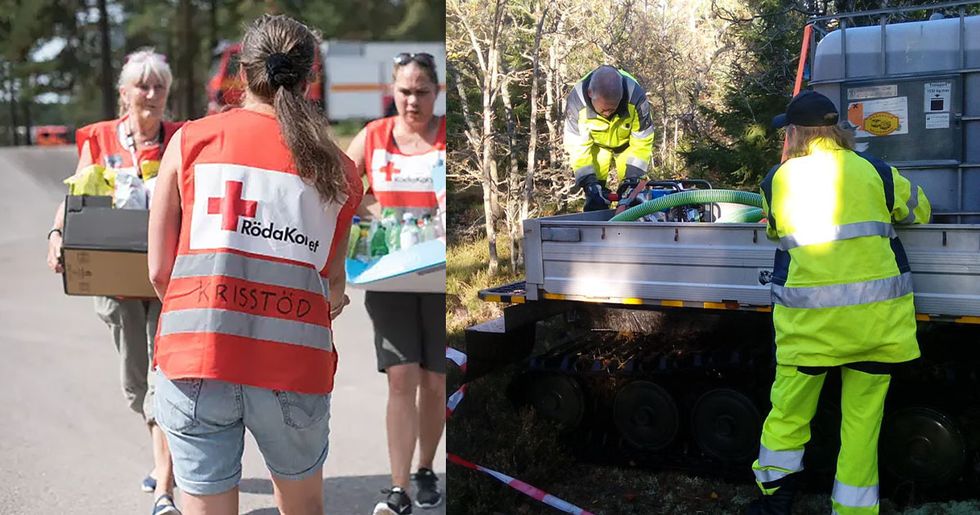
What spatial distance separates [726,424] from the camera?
3883mm

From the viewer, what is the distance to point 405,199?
4684mm

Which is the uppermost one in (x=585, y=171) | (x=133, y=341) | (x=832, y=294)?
(x=585, y=171)

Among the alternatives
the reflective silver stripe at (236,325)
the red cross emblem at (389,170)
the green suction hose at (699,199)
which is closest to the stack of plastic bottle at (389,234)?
the red cross emblem at (389,170)

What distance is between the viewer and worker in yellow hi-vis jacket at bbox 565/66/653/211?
11.7 feet

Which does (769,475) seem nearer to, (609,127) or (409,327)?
(609,127)

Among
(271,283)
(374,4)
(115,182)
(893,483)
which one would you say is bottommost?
(893,483)

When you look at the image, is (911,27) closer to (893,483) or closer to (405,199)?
(893,483)

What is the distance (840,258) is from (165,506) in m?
2.92

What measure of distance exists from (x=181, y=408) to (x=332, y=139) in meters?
0.84

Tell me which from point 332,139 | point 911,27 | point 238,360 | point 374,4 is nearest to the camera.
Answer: point 238,360

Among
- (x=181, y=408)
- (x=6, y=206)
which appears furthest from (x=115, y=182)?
(x=6, y=206)

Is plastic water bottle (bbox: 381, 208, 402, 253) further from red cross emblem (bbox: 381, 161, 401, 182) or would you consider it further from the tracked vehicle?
the tracked vehicle

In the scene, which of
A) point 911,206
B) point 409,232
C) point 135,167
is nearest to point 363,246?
point 409,232

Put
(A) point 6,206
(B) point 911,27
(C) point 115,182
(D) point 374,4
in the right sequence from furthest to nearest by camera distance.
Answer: (D) point 374,4 → (A) point 6,206 → (C) point 115,182 → (B) point 911,27
